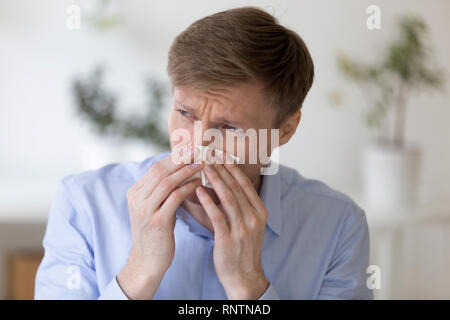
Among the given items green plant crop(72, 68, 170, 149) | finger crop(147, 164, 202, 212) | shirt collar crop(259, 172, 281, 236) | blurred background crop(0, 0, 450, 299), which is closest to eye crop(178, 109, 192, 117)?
finger crop(147, 164, 202, 212)

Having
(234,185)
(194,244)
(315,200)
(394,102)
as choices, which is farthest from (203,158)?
(394,102)

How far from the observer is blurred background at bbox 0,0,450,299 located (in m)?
1.74

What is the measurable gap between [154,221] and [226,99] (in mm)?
223

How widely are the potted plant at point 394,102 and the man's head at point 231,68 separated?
911mm

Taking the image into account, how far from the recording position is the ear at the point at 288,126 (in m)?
1.00

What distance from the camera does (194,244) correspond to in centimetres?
98

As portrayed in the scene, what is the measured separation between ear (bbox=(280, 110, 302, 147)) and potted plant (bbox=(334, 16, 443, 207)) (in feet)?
2.72

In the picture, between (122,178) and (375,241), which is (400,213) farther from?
(122,178)

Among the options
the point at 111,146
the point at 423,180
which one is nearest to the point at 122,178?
the point at 111,146

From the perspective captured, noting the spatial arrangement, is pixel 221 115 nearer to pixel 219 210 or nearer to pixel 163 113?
pixel 219 210

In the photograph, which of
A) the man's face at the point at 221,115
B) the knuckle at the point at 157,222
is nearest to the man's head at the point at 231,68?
the man's face at the point at 221,115

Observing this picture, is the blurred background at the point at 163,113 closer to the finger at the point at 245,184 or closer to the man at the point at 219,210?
the man at the point at 219,210

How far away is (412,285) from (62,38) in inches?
55.2
